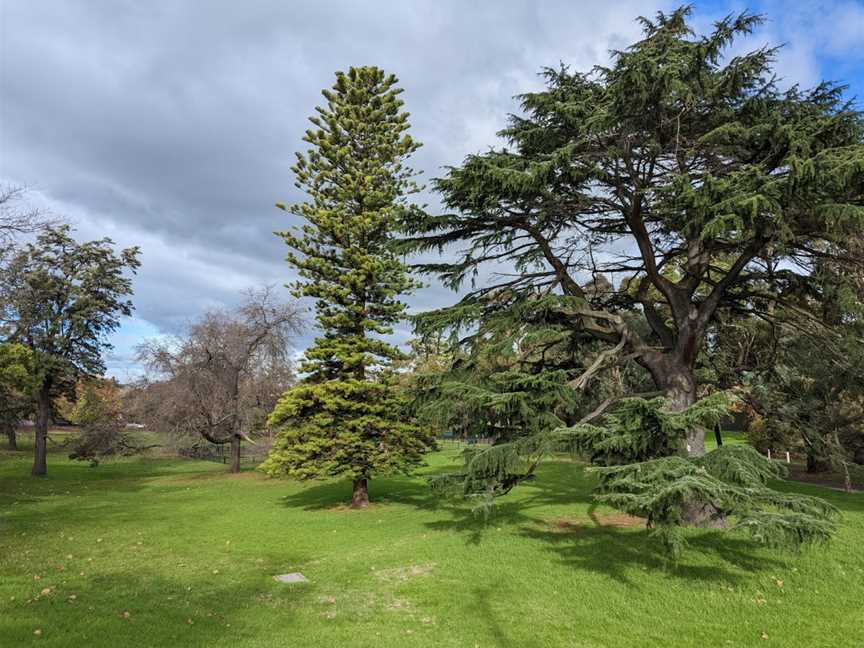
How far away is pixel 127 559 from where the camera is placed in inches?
384

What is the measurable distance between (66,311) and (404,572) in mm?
24166

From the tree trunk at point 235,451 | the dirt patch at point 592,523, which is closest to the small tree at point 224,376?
the tree trunk at point 235,451

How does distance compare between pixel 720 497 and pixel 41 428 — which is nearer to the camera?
pixel 720 497

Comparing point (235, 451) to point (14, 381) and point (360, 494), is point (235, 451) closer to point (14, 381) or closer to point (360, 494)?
point (14, 381)

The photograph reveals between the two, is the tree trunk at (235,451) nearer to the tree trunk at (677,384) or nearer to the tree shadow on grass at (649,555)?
the tree shadow on grass at (649,555)

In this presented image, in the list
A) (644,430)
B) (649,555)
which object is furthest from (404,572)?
(644,430)

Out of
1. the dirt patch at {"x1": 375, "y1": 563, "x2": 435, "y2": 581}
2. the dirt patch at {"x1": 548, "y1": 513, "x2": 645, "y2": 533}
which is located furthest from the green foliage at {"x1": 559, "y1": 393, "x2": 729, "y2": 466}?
the dirt patch at {"x1": 548, "y1": 513, "x2": 645, "y2": 533}

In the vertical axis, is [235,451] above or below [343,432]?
below

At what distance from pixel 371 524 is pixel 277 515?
132 inches

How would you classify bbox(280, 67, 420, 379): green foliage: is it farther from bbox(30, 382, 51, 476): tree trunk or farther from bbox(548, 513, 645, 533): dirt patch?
bbox(30, 382, 51, 476): tree trunk

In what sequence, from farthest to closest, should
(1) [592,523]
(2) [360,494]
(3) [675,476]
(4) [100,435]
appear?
(4) [100,435]
(2) [360,494]
(1) [592,523]
(3) [675,476]

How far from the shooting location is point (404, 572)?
8820 millimetres

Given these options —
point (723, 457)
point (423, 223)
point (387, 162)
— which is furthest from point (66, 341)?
point (723, 457)

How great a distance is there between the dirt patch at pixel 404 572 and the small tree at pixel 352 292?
564 centimetres
